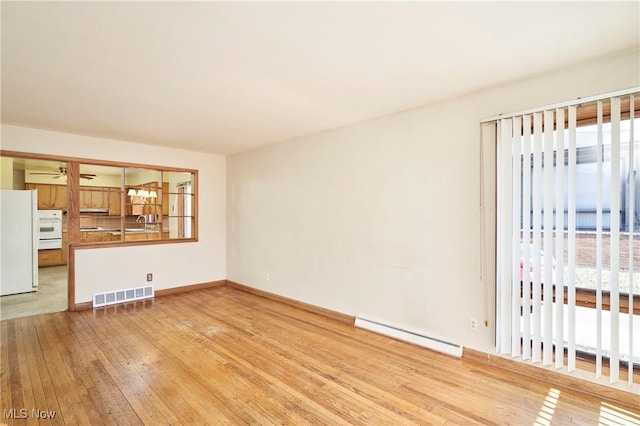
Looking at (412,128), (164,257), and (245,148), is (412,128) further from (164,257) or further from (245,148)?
(164,257)

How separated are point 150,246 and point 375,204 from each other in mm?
3820

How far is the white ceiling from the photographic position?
169 cm

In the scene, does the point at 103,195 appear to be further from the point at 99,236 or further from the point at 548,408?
the point at 548,408

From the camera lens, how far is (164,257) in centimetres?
520

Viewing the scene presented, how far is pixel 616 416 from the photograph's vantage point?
2.02 m

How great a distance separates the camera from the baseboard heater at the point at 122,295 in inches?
178

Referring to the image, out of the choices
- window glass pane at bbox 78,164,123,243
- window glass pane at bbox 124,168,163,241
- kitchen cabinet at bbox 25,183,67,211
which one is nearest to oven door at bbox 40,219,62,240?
kitchen cabinet at bbox 25,183,67,211

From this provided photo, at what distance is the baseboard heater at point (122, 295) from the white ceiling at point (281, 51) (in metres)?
2.64

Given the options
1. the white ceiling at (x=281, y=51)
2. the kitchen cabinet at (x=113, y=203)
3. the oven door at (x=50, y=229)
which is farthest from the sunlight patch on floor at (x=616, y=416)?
the kitchen cabinet at (x=113, y=203)

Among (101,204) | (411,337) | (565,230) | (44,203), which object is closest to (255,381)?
(411,337)

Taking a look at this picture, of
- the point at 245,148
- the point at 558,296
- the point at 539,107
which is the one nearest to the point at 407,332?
the point at 558,296

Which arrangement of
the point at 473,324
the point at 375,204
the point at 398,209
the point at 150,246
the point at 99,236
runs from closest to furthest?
1. the point at 473,324
2. the point at 398,209
3. the point at 375,204
4. the point at 150,246
5. the point at 99,236

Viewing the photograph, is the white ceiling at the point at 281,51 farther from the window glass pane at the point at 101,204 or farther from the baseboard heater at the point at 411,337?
the window glass pane at the point at 101,204

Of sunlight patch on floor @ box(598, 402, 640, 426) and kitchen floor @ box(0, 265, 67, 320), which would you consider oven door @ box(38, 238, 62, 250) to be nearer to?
kitchen floor @ box(0, 265, 67, 320)
